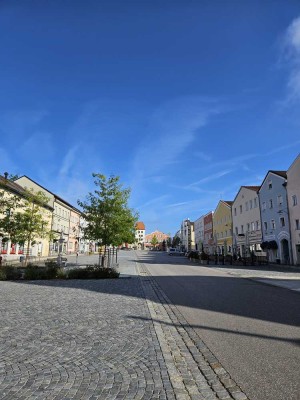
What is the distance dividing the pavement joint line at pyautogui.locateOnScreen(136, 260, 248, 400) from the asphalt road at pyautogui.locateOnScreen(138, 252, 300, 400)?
0.16 m

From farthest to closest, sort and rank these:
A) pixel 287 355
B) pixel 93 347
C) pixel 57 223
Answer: pixel 57 223 → pixel 93 347 → pixel 287 355

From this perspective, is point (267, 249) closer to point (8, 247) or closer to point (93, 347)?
point (8, 247)

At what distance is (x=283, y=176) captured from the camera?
4206 centimetres

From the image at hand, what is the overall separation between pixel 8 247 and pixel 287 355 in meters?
40.3

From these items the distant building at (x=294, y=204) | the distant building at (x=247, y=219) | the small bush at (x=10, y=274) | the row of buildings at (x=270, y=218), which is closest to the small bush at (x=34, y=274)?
the small bush at (x=10, y=274)

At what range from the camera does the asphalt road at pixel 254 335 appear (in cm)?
454

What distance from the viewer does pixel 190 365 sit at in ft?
17.5

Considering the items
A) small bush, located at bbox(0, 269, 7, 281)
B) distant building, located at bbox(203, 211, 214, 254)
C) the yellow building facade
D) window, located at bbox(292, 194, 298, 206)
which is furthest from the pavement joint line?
distant building, located at bbox(203, 211, 214, 254)

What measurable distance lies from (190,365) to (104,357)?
4.51ft

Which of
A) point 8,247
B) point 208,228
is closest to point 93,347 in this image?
point 8,247

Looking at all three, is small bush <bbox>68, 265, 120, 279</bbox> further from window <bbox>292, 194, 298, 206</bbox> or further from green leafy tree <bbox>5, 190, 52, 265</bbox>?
window <bbox>292, 194, 298, 206</bbox>

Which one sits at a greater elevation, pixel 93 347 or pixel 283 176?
pixel 283 176

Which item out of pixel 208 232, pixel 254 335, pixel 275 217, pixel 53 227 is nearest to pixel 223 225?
pixel 208 232

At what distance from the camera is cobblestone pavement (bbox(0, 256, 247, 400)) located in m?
4.22
